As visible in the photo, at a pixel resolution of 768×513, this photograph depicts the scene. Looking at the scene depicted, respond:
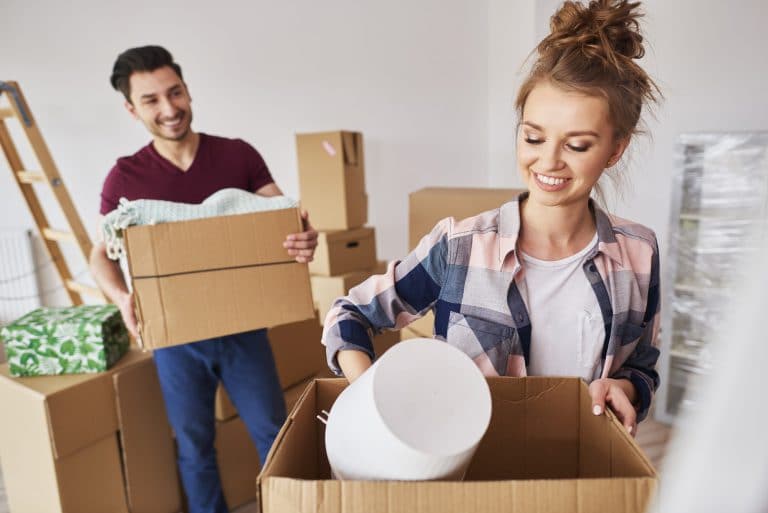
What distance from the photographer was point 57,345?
150 cm

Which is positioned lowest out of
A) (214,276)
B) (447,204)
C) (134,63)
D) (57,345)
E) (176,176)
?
Result: (57,345)

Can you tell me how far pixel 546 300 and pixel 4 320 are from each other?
2965mm

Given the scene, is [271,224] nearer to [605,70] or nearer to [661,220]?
[605,70]

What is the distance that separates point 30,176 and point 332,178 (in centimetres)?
120

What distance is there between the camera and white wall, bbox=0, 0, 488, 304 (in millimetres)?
2590

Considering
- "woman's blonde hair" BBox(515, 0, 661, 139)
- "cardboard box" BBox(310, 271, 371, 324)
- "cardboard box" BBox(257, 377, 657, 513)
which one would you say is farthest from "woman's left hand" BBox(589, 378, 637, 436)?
"cardboard box" BBox(310, 271, 371, 324)

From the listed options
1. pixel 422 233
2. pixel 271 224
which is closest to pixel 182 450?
pixel 271 224

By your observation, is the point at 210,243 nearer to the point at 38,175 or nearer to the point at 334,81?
the point at 38,175

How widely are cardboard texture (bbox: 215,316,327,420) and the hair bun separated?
4.41ft

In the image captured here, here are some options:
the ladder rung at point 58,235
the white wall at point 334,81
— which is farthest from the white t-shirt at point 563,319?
the ladder rung at point 58,235

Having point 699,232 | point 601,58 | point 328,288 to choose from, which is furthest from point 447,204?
point 699,232

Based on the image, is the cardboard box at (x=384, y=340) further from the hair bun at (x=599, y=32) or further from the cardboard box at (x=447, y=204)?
the hair bun at (x=599, y=32)

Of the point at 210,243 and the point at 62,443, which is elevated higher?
the point at 210,243

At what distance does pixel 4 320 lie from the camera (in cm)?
276
